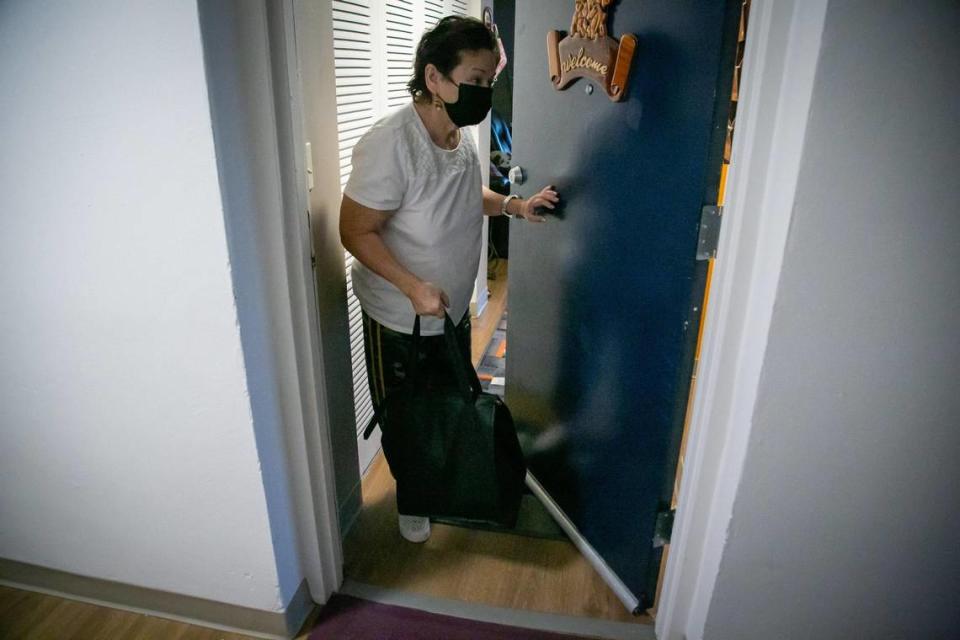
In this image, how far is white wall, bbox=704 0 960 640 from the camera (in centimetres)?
82

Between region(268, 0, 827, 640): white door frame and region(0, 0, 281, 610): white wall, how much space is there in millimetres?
209

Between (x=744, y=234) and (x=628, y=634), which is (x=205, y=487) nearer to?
(x=628, y=634)

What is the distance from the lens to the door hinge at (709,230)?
44.4 inches

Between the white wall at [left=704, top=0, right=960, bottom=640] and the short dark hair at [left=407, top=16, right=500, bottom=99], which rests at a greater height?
the short dark hair at [left=407, top=16, right=500, bottom=99]

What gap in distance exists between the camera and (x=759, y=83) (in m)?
0.94

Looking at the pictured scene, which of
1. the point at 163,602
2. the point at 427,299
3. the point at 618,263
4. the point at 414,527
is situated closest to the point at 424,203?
the point at 427,299

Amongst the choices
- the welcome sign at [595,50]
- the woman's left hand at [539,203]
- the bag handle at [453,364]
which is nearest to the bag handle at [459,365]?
the bag handle at [453,364]

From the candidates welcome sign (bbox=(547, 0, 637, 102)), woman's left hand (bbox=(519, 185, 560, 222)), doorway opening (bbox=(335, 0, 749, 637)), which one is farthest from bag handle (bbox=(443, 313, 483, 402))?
welcome sign (bbox=(547, 0, 637, 102))

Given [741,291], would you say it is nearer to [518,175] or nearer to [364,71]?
[518,175]

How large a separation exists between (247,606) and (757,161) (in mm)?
1457

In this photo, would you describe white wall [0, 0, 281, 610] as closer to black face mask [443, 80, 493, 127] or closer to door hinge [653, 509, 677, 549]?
black face mask [443, 80, 493, 127]

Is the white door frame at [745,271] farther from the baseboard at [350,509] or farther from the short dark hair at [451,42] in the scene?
Answer: the baseboard at [350,509]

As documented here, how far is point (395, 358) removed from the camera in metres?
1.59

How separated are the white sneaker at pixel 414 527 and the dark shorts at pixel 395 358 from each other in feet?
1.29
